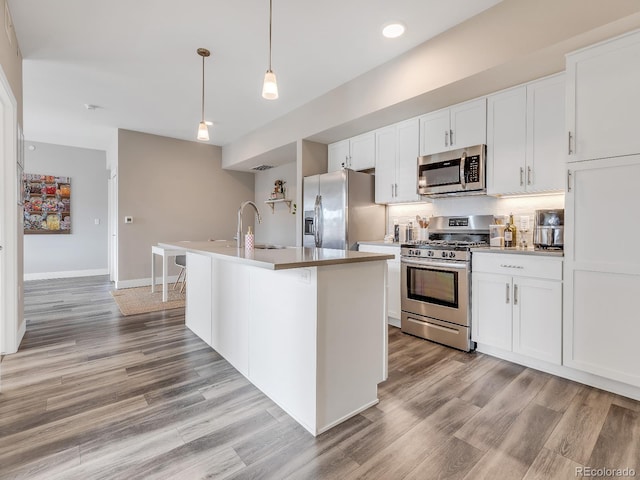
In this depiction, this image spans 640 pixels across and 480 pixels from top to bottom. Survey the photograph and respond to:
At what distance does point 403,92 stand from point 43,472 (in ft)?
11.4

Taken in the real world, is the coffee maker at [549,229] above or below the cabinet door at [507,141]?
below

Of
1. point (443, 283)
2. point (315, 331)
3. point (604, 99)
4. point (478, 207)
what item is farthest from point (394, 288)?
point (604, 99)

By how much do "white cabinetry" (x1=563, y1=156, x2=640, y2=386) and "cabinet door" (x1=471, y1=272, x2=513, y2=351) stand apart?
394 mm

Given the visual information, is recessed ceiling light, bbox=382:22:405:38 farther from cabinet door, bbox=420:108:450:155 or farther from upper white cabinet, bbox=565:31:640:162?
upper white cabinet, bbox=565:31:640:162

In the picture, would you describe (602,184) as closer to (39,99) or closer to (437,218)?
(437,218)

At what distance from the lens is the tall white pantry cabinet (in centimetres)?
199

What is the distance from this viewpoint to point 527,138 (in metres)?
2.67

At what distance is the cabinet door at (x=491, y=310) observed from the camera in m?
2.58

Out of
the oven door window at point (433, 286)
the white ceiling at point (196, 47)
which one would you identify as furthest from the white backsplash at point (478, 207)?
the white ceiling at point (196, 47)

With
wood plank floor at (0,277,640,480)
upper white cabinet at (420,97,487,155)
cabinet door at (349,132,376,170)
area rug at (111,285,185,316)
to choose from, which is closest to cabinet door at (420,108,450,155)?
upper white cabinet at (420,97,487,155)

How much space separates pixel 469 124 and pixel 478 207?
0.82 metres

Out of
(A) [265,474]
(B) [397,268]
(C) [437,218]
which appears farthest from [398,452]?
(C) [437,218]

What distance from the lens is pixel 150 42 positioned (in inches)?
116

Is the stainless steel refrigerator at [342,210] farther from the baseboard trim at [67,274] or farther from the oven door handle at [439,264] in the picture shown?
the baseboard trim at [67,274]
